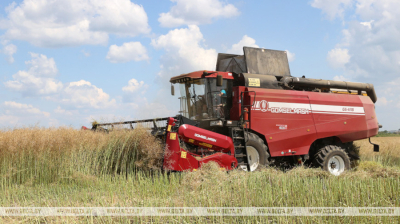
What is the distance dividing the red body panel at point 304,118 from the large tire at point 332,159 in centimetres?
38

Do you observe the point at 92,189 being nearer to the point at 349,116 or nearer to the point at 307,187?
the point at 307,187

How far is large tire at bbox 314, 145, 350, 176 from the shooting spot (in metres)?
9.45

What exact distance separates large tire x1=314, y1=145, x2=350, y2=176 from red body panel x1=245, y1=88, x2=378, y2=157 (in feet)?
1.26

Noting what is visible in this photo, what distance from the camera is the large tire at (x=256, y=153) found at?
8.35m

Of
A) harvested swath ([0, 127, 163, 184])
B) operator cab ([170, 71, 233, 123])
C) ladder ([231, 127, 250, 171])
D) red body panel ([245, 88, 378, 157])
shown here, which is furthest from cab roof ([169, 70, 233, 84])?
harvested swath ([0, 127, 163, 184])

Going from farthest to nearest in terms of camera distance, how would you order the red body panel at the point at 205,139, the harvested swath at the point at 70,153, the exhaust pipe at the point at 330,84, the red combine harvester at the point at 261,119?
the exhaust pipe at the point at 330,84
the red combine harvester at the point at 261,119
the harvested swath at the point at 70,153
the red body panel at the point at 205,139

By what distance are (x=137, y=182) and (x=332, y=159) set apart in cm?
592

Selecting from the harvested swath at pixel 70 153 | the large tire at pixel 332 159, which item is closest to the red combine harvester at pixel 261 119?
the large tire at pixel 332 159

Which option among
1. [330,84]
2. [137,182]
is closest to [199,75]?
[137,182]

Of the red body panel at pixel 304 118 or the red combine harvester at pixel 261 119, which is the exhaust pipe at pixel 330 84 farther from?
the red body panel at pixel 304 118

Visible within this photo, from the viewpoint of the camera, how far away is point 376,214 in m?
4.07

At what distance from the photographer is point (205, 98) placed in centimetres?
845

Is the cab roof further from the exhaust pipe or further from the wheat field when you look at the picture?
the exhaust pipe

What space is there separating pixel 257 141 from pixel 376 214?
4.44 metres
